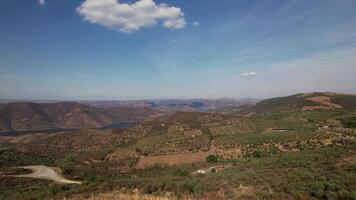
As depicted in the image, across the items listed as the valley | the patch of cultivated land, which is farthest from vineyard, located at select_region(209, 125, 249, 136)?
the patch of cultivated land

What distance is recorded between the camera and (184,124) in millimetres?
156000

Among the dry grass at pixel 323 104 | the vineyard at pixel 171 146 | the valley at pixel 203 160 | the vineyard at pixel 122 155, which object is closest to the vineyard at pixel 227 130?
the valley at pixel 203 160

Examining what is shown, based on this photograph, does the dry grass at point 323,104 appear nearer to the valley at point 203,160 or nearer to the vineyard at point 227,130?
the valley at point 203,160

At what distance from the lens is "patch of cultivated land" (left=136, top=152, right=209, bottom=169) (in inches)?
2810

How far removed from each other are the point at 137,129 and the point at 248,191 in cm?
13700

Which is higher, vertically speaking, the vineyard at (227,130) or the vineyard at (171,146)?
the vineyard at (227,130)

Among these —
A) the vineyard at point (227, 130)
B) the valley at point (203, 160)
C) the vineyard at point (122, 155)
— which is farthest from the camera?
the vineyard at point (227, 130)

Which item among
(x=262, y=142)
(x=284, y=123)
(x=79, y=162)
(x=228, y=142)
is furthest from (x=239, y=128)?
(x=79, y=162)

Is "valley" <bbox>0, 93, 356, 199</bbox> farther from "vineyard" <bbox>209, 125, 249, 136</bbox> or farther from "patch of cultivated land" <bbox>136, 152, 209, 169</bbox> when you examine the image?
Result: "vineyard" <bbox>209, 125, 249, 136</bbox>

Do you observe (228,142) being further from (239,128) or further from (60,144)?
(60,144)

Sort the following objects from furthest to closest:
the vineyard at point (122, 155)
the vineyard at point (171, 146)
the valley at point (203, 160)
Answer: the vineyard at point (171, 146) → the vineyard at point (122, 155) → the valley at point (203, 160)

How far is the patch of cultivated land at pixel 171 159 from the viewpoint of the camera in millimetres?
71375

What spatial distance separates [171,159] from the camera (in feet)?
251

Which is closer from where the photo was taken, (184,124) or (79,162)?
(79,162)
